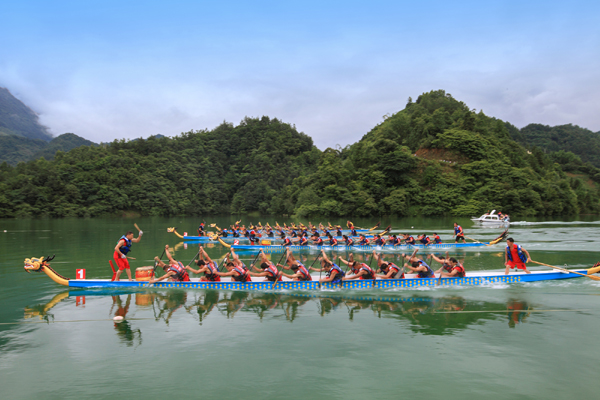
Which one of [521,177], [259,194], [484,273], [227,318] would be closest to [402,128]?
[521,177]

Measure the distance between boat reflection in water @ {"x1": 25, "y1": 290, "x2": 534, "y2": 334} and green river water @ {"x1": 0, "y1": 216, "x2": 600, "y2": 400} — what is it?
0.06 m

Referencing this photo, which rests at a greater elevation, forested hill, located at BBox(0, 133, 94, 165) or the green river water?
forested hill, located at BBox(0, 133, 94, 165)

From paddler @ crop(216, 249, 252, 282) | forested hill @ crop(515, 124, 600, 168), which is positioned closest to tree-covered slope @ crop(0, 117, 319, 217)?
paddler @ crop(216, 249, 252, 282)

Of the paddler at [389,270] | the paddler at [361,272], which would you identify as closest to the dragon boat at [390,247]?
the paddler at [389,270]

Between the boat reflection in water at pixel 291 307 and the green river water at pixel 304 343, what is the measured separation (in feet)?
0.21

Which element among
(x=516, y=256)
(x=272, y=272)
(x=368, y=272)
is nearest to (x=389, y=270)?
(x=368, y=272)

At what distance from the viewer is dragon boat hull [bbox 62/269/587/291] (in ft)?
46.7

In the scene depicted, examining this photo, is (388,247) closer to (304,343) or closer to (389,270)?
(389,270)

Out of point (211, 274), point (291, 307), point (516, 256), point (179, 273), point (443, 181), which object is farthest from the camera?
point (443, 181)

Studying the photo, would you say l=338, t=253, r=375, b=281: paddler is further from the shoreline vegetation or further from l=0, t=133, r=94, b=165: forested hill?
l=0, t=133, r=94, b=165: forested hill

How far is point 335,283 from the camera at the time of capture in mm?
14242

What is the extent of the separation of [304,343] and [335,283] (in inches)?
185

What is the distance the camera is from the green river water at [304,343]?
7.53 meters

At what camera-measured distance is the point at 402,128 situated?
97625mm
